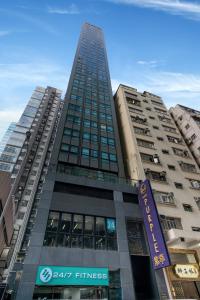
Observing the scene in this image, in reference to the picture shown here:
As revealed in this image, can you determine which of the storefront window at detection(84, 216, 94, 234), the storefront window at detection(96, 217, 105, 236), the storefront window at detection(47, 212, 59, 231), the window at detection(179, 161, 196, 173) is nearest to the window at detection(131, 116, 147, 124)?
the window at detection(179, 161, 196, 173)

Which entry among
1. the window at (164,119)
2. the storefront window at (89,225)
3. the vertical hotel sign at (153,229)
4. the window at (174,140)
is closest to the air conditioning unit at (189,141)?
the window at (174,140)

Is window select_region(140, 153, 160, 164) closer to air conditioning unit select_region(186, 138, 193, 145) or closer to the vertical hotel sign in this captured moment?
A: the vertical hotel sign

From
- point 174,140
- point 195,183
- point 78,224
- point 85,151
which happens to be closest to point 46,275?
point 78,224

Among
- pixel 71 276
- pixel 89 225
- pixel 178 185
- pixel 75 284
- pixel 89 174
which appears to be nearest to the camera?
pixel 75 284

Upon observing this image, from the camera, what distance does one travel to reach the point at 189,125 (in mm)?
41812

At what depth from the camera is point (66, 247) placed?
15930 millimetres

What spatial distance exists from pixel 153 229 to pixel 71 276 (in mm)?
7691

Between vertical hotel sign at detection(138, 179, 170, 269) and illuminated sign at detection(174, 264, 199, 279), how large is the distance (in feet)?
9.92

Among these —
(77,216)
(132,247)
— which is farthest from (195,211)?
(77,216)

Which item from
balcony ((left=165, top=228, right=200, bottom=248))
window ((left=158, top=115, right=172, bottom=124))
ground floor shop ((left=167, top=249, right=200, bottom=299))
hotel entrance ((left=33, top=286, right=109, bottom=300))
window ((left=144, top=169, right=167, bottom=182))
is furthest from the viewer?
window ((left=158, top=115, right=172, bottom=124))

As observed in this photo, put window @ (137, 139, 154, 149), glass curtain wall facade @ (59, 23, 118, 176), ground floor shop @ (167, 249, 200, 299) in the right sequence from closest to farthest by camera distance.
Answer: ground floor shop @ (167, 249, 200, 299) → glass curtain wall facade @ (59, 23, 118, 176) → window @ (137, 139, 154, 149)

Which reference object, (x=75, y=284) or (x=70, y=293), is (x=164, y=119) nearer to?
(x=75, y=284)

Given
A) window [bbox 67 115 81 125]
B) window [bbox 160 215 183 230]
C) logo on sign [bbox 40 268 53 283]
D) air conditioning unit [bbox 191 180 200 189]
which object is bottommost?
logo on sign [bbox 40 268 53 283]

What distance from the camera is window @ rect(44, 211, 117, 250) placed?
16.4m
